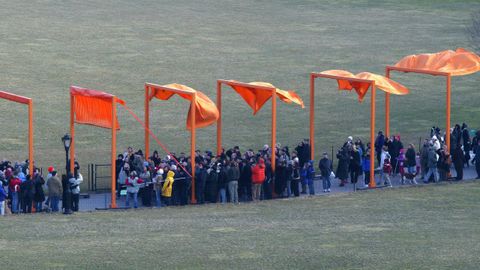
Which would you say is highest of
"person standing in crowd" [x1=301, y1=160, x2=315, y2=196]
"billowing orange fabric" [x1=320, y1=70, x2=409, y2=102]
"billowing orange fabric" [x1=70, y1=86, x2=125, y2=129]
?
"billowing orange fabric" [x1=320, y1=70, x2=409, y2=102]

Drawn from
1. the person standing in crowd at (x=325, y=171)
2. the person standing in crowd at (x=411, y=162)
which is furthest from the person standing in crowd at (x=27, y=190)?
the person standing in crowd at (x=411, y=162)

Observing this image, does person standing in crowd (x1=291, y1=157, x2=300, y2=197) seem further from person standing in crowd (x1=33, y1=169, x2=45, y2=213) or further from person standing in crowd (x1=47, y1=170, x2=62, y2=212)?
person standing in crowd (x1=33, y1=169, x2=45, y2=213)

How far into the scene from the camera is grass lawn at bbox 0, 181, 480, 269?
28391 millimetres

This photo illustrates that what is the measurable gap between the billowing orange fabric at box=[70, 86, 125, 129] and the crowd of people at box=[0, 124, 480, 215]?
150cm

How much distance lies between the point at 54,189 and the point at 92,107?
3.50 metres

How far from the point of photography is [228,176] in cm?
3581

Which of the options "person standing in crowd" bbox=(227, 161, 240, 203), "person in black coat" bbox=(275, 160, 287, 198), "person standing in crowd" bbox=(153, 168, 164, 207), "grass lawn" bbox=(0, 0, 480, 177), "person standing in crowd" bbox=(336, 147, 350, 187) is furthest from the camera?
"grass lawn" bbox=(0, 0, 480, 177)

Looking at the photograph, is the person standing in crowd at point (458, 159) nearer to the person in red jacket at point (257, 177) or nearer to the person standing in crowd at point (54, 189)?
the person in red jacket at point (257, 177)

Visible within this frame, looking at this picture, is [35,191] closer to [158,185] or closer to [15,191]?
[15,191]

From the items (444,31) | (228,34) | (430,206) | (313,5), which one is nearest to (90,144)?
(430,206)

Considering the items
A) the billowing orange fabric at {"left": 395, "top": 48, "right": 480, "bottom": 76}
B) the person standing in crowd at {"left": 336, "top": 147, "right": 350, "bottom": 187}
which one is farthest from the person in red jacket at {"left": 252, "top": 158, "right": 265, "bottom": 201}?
the billowing orange fabric at {"left": 395, "top": 48, "right": 480, "bottom": 76}

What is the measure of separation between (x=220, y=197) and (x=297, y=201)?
241 centimetres

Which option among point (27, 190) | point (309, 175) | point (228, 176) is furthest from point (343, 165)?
point (27, 190)

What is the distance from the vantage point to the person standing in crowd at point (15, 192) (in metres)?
34.2
